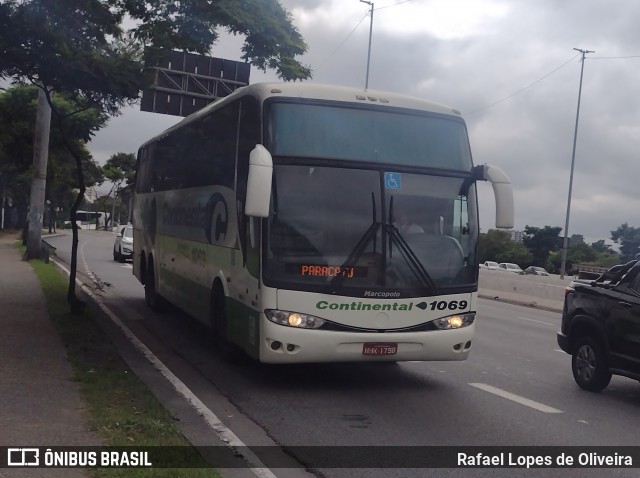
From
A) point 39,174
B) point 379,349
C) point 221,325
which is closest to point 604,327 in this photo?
point 379,349

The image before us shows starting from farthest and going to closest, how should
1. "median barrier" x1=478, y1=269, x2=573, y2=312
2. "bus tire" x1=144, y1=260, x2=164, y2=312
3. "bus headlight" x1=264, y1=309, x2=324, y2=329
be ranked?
1. "median barrier" x1=478, y1=269, x2=573, y2=312
2. "bus tire" x1=144, y1=260, x2=164, y2=312
3. "bus headlight" x1=264, y1=309, x2=324, y2=329

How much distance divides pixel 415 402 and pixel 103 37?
29.4ft

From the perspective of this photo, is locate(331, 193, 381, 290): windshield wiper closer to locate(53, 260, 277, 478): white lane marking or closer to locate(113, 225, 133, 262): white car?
locate(53, 260, 277, 478): white lane marking

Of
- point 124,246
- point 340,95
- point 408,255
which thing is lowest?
point 124,246

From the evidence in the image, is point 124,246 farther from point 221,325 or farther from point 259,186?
→ point 259,186

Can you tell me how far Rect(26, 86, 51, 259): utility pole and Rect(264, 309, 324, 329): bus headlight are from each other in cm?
1786

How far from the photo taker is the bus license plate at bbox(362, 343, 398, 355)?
933cm

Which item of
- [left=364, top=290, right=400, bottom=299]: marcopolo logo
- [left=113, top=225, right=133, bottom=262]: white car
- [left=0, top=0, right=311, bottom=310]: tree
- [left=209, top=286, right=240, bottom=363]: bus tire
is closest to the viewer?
[left=364, top=290, right=400, bottom=299]: marcopolo logo

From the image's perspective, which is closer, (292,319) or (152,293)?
(292,319)

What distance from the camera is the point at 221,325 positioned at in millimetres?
11312

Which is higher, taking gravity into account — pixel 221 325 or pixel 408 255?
pixel 408 255

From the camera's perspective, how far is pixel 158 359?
37.8 ft

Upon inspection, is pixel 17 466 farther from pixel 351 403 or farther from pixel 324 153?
pixel 324 153

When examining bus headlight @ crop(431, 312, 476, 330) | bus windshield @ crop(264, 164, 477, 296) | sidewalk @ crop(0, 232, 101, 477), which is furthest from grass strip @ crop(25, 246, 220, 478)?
bus headlight @ crop(431, 312, 476, 330)
